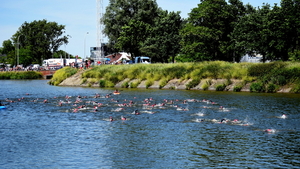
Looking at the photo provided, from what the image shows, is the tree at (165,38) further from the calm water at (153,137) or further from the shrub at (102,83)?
the calm water at (153,137)

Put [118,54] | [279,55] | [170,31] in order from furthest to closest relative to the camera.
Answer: [118,54] < [170,31] < [279,55]

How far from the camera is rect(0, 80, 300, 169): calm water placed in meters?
21.1

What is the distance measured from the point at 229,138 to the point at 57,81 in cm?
6550

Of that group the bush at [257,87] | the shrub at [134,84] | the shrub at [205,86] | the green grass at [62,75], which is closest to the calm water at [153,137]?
the bush at [257,87]

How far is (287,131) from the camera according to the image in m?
28.4

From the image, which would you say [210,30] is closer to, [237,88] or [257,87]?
[237,88]

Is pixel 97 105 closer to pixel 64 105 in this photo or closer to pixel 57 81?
pixel 64 105

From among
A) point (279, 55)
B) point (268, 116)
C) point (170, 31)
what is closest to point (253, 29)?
point (279, 55)

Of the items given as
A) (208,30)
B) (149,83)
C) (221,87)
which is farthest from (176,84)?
(208,30)

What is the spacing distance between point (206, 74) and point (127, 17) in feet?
206

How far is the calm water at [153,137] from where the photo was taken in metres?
21.1

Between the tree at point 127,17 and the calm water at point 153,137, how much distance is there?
78.0m

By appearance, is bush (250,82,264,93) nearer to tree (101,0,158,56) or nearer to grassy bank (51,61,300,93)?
grassy bank (51,61,300,93)

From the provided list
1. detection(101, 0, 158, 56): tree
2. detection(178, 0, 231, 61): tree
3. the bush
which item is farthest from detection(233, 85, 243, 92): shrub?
detection(101, 0, 158, 56): tree
